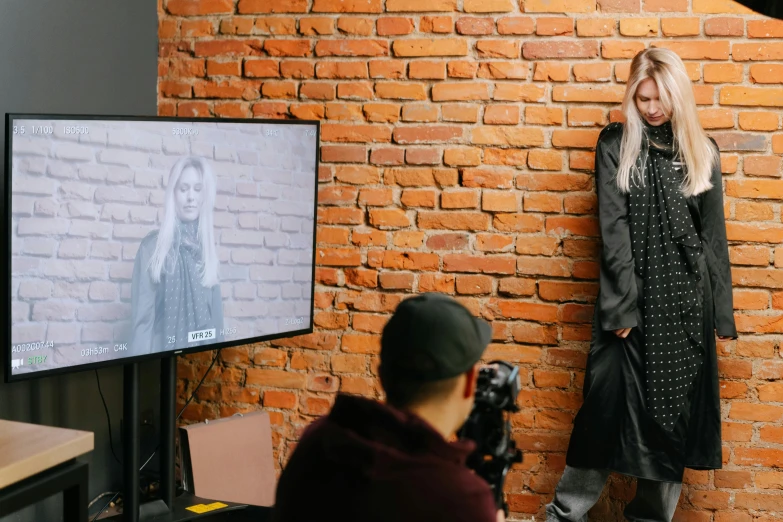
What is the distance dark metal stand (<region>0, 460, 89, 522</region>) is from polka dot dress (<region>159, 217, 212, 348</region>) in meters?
0.74

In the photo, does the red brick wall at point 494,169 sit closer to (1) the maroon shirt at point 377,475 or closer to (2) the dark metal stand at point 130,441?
(2) the dark metal stand at point 130,441

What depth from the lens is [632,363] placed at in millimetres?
2777

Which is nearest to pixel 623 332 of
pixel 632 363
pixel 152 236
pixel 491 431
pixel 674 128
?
pixel 632 363

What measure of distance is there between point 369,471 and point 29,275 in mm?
1388

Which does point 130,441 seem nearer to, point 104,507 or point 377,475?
point 104,507

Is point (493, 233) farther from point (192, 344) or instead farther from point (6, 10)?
point (6, 10)

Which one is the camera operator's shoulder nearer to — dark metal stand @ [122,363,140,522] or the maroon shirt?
the maroon shirt

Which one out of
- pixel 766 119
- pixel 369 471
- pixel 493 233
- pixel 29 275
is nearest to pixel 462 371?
pixel 369 471

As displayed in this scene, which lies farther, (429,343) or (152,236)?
(152,236)

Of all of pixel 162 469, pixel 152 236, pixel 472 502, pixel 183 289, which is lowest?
pixel 162 469

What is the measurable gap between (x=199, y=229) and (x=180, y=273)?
15 centimetres

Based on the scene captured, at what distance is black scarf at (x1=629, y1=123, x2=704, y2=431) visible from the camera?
2721mm

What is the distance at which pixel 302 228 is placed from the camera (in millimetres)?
2916

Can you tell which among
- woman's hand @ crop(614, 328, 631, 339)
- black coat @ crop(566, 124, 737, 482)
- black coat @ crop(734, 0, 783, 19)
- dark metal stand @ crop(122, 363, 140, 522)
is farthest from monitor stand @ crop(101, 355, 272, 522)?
black coat @ crop(734, 0, 783, 19)
